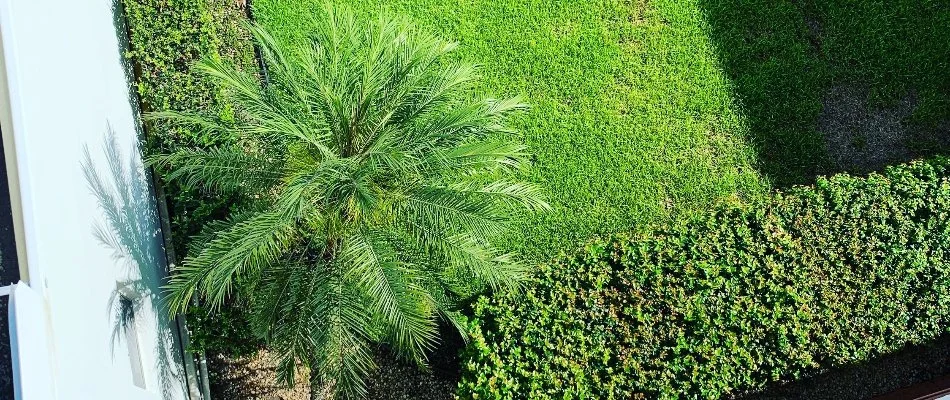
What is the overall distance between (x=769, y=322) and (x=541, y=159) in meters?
2.88

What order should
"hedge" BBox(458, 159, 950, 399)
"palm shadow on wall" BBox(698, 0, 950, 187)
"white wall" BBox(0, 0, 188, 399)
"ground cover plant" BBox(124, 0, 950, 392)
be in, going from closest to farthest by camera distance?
"white wall" BBox(0, 0, 188, 399)
"hedge" BBox(458, 159, 950, 399)
"ground cover plant" BBox(124, 0, 950, 392)
"palm shadow on wall" BBox(698, 0, 950, 187)

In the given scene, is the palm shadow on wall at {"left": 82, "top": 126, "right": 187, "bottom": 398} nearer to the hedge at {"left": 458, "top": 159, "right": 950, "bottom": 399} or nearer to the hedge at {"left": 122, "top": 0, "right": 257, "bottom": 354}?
the hedge at {"left": 122, "top": 0, "right": 257, "bottom": 354}

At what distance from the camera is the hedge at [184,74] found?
7633mm

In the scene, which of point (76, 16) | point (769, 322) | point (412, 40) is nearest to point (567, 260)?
point (769, 322)

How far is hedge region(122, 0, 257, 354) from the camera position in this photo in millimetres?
7633

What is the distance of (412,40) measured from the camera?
21.6ft

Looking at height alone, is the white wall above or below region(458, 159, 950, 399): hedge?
above

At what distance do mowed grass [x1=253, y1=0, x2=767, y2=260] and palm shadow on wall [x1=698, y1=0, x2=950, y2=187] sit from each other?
30 centimetres

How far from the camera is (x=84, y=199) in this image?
6.05 metres

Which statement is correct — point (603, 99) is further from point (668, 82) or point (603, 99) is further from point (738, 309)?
point (738, 309)

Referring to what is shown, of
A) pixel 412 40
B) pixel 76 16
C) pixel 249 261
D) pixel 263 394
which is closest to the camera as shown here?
pixel 249 261

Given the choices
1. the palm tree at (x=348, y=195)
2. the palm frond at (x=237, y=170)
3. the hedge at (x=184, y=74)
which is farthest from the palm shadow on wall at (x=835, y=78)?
the hedge at (x=184, y=74)

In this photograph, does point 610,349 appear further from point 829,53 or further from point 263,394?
point 829,53

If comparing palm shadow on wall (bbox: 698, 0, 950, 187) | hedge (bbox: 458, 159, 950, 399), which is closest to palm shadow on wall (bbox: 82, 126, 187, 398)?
hedge (bbox: 458, 159, 950, 399)
